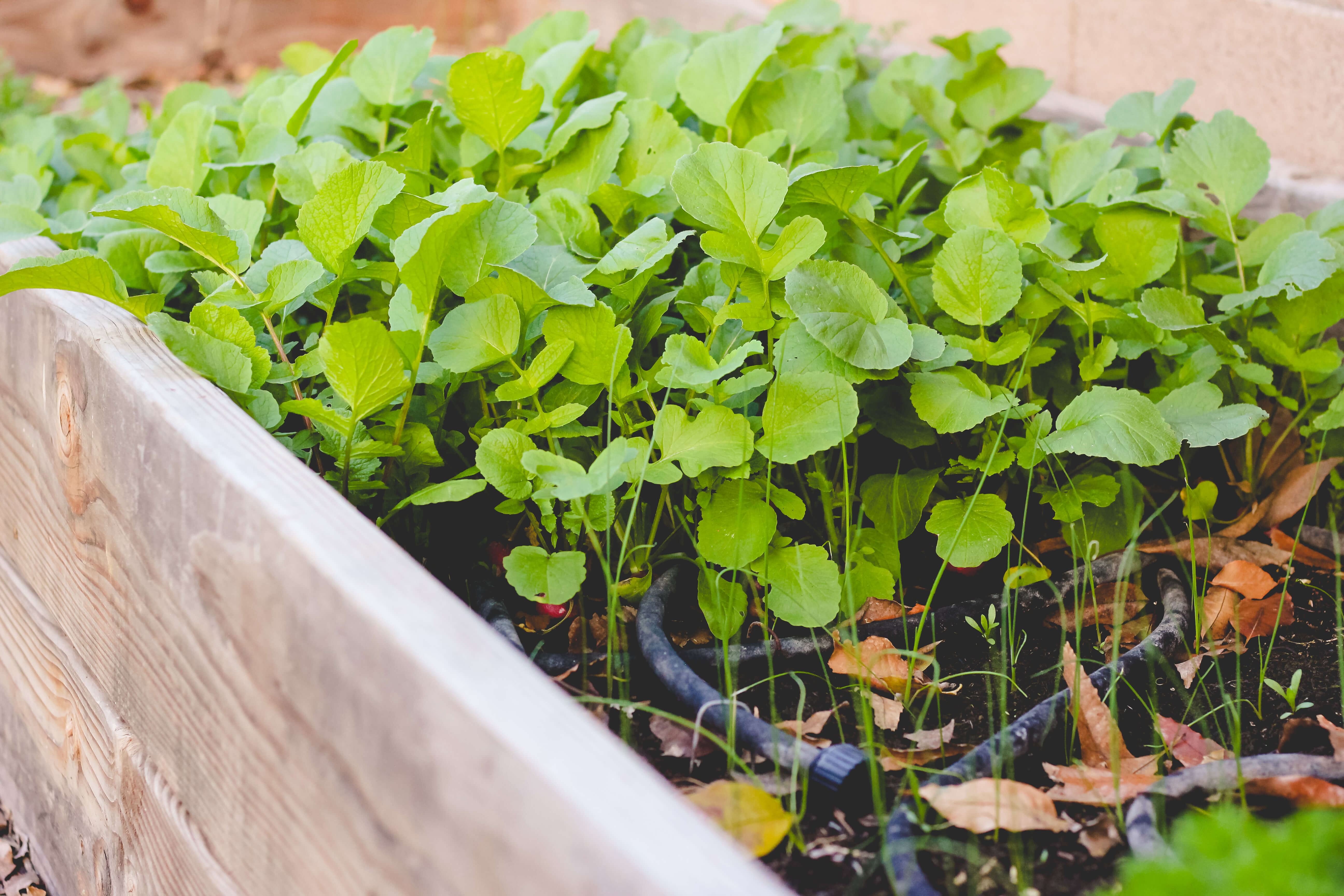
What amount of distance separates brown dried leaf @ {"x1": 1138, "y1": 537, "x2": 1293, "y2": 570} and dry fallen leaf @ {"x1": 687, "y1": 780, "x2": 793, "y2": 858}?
673 mm

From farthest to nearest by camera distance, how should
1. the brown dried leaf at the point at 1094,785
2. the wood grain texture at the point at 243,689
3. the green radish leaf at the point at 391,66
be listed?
the green radish leaf at the point at 391,66, the brown dried leaf at the point at 1094,785, the wood grain texture at the point at 243,689

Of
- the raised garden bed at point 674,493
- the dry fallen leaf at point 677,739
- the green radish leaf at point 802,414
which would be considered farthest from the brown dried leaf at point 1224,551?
the dry fallen leaf at point 677,739

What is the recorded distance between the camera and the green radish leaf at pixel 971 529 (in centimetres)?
113

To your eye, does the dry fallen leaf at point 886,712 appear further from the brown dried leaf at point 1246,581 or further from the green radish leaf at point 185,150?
the green radish leaf at point 185,150

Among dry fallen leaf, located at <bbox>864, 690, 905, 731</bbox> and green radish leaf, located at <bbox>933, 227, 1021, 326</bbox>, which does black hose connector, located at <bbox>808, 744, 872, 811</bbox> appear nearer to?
dry fallen leaf, located at <bbox>864, 690, 905, 731</bbox>

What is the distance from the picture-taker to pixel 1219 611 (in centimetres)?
123

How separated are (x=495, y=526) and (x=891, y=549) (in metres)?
0.48

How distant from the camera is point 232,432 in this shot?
0.94m

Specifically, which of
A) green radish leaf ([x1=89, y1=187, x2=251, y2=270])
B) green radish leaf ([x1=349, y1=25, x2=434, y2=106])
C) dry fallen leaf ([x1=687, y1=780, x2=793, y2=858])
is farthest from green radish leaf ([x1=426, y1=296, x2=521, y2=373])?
green radish leaf ([x1=349, y1=25, x2=434, y2=106])

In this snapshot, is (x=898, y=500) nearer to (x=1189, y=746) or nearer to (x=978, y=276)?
(x=978, y=276)

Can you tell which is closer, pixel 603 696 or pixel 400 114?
pixel 603 696

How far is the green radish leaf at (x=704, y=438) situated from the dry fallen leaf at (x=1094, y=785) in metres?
0.41

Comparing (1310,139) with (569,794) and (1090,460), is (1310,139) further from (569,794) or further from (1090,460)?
(569,794)

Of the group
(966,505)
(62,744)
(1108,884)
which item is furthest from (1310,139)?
(62,744)
